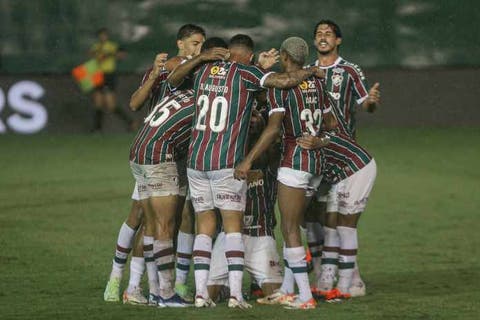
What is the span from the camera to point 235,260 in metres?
9.12

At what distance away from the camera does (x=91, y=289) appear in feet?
33.2

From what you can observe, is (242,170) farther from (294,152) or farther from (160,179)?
(160,179)

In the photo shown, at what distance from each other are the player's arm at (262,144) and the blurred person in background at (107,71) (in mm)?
13397

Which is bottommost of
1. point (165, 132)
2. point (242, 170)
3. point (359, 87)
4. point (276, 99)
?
point (242, 170)

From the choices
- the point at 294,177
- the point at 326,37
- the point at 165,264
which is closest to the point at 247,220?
the point at 294,177

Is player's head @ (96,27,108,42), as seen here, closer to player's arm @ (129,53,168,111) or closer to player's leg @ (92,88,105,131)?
player's leg @ (92,88,105,131)

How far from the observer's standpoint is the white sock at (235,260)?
912cm

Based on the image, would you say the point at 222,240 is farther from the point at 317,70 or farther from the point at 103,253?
the point at 103,253

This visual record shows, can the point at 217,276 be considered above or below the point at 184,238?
below

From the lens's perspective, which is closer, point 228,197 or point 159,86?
point 228,197

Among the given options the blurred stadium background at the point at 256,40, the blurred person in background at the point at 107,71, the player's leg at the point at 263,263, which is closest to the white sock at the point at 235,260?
the player's leg at the point at 263,263

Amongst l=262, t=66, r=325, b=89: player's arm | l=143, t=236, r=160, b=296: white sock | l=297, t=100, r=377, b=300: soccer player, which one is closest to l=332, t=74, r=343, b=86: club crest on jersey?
l=297, t=100, r=377, b=300: soccer player

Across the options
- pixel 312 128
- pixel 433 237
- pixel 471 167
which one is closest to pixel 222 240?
pixel 312 128

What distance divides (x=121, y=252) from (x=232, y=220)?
112 centimetres
